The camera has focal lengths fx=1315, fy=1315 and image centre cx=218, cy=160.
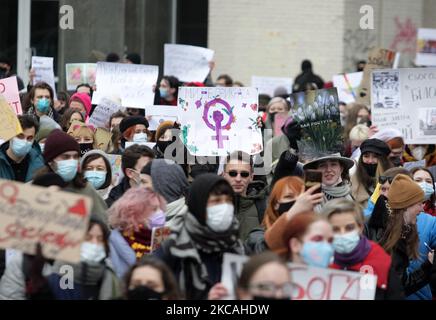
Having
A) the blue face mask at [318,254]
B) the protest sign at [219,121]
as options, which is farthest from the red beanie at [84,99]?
the blue face mask at [318,254]

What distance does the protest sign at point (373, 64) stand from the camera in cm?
1573

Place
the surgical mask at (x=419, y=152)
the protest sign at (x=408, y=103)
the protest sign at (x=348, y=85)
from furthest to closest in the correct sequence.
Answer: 1. the protest sign at (x=348, y=85)
2. the surgical mask at (x=419, y=152)
3. the protest sign at (x=408, y=103)

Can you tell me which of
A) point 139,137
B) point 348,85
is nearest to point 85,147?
point 139,137

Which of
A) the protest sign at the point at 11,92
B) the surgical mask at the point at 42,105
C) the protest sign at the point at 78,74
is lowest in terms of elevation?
the surgical mask at the point at 42,105

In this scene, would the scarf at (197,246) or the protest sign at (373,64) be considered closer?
the scarf at (197,246)

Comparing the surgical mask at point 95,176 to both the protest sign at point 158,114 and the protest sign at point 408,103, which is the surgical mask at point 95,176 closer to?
the protest sign at point 158,114

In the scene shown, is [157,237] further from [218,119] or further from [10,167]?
[218,119]

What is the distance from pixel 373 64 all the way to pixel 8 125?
8395 millimetres

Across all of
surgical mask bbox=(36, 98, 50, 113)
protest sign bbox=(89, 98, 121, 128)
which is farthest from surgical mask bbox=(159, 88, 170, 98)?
surgical mask bbox=(36, 98, 50, 113)

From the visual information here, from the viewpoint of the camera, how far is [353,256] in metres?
7.09

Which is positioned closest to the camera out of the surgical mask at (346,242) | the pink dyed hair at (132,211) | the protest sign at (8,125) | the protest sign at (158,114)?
the surgical mask at (346,242)

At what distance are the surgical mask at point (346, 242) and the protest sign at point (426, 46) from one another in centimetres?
1271

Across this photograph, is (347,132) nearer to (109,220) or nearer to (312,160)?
(312,160)
